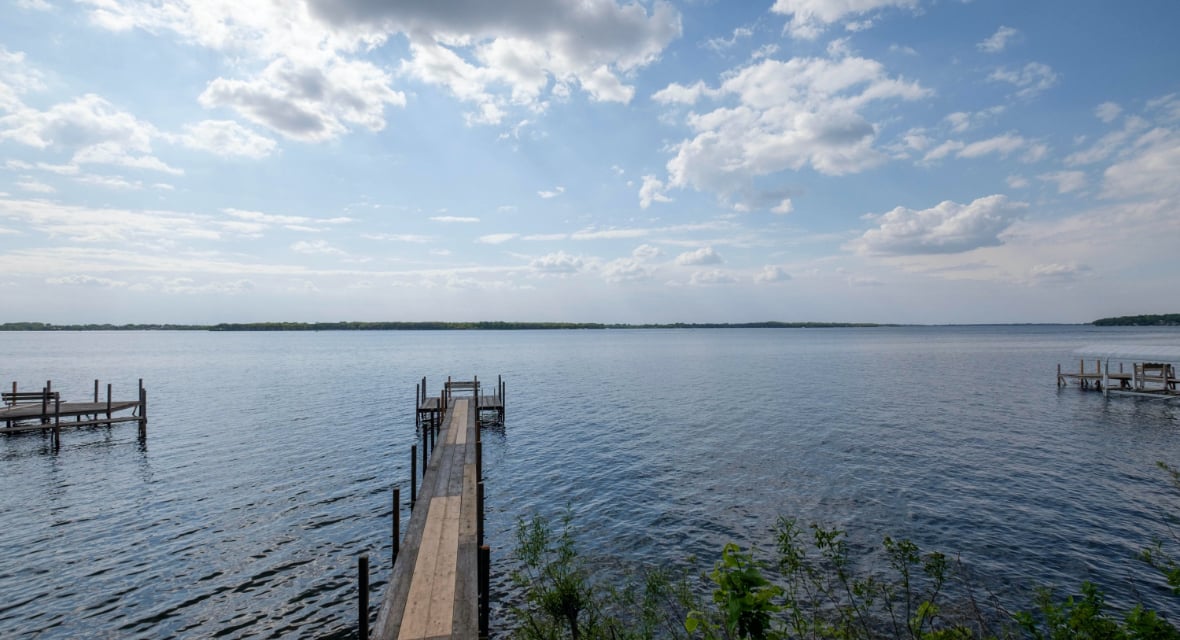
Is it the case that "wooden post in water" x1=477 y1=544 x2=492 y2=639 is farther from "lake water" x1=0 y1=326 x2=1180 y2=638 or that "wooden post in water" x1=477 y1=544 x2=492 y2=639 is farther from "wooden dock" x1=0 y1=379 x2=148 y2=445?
"wooden dock" x1=0 y1=379 x2=148 y2=445

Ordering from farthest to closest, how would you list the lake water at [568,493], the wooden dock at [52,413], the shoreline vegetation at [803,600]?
the wooden dock at [52,413], the lake water at [568,493], the shoreline vegetation at [803,600]

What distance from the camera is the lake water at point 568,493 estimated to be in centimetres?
1445

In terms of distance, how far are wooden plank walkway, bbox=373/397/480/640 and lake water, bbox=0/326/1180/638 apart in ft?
6.63

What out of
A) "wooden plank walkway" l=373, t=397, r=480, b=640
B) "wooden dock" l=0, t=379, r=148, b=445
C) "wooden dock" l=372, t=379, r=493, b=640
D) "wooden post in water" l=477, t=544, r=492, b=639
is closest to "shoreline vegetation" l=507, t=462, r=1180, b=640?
"wooden post in water" l=477, t=544, r=492, b=639

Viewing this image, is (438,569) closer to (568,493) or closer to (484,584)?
(484,584)

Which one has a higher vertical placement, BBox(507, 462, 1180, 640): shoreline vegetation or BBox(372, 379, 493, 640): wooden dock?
BBox(372, 379, 493, 640): wooden dock

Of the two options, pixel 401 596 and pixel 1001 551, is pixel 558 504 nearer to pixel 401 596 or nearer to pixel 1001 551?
pixel 401 596

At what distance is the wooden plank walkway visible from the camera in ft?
32.3

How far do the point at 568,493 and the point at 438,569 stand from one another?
10.8 m

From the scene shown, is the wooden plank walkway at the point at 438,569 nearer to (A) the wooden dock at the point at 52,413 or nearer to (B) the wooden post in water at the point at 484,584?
(B) the wooden post in water at the point at 484,584

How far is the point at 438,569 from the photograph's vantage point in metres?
11.9

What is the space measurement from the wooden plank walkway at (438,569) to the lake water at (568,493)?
202 centimetres

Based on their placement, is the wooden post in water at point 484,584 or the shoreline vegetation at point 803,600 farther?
the wooden post in water at point 484,584

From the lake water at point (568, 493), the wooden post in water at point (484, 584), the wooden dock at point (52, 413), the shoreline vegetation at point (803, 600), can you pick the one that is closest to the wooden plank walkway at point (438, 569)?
the wooden post in water at point (484, 584)
